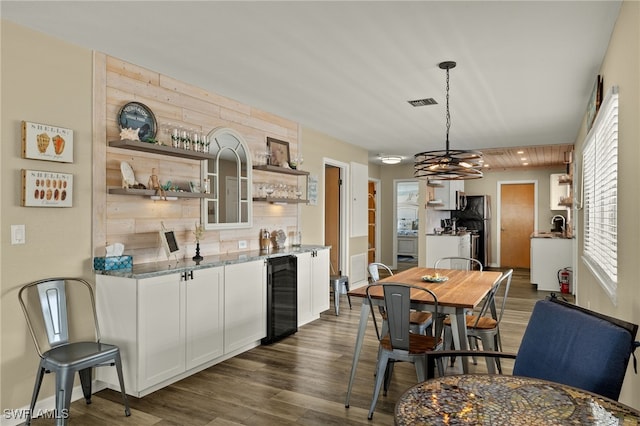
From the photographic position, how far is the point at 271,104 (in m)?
4.66

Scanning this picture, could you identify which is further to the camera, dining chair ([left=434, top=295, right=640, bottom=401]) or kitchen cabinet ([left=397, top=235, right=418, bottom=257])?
kitchen cabinet ([left=397, top=235, right=418, bottom=257])

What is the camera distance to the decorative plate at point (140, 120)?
3.38 metres

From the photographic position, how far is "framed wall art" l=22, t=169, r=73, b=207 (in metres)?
2.74

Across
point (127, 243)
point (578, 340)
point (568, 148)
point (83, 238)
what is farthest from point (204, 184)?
point (568, 148)

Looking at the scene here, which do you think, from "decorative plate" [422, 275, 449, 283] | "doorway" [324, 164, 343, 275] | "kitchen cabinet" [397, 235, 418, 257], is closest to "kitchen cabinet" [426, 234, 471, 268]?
"kitchen cabinet" [397, 235, 418, 257]

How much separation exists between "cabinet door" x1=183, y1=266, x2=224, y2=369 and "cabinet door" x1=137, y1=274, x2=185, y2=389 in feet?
0.26

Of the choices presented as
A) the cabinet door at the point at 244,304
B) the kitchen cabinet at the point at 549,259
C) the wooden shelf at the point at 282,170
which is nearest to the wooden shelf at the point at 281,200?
the wooden shelf at the point at 282,170

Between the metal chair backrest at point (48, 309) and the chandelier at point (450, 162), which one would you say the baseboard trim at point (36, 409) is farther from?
the chandelier at point (450, 162)

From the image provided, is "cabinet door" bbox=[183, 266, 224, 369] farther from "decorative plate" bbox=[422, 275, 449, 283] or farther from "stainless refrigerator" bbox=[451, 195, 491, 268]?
"stainless refrigerator" bbox=[451, 195, 491, 268]

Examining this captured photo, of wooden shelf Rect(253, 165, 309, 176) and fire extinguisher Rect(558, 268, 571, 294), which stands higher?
wooden shelf Rect(253, 165, 309, 176)

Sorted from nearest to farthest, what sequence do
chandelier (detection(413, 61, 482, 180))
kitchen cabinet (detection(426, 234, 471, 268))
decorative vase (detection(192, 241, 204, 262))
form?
chandelier (detection(413, 61, 482, 180)) < decorative vase (detection(192, 241, 204, 262)) < kitchen cabinet (detection(426, 234, 471, 268))

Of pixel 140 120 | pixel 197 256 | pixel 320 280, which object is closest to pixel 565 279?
pixel 320 280

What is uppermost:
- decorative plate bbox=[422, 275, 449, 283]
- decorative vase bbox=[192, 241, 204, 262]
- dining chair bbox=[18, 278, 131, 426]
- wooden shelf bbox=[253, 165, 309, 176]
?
wooden shelf bbox=[253, 165, 309, 176]

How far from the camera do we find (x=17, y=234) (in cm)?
271
